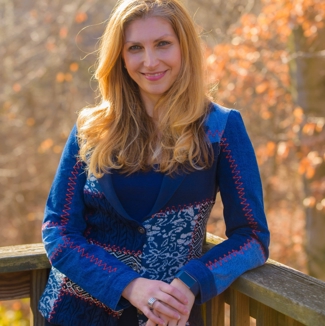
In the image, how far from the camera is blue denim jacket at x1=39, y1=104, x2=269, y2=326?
1.79 meters

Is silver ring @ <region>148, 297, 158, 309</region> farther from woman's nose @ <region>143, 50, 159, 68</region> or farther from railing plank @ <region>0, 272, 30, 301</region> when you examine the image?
woman's nose @ <region>143, 50, 159, 68</region>

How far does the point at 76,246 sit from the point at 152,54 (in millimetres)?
720

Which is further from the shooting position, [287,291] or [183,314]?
[183,314]

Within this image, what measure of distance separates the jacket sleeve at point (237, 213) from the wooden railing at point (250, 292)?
0.19ft

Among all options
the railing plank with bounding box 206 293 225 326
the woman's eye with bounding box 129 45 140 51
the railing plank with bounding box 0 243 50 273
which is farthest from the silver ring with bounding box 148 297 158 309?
the woman's eye with bounding box 129 45 140 51

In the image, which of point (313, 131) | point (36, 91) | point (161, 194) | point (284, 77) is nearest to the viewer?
point (161, 194)

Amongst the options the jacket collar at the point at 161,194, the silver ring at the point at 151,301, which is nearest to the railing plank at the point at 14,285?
the jacket collar at the point at 161,194

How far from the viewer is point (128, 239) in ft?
6.09

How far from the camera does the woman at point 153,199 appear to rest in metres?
1.75

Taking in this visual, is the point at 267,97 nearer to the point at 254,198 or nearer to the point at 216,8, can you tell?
the point at 216,8

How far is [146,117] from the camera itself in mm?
2064

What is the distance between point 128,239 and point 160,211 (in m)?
0.15

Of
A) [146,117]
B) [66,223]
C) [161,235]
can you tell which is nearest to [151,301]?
[161,235]

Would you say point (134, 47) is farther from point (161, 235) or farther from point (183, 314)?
point (183, 314)
